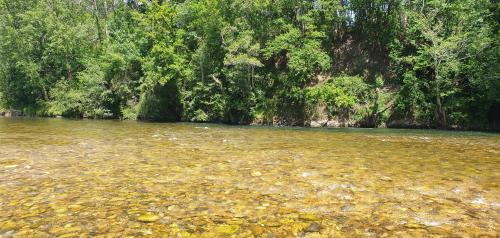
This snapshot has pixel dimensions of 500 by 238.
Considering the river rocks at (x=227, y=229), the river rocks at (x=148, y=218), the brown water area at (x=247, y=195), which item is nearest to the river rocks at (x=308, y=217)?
the brown water area at (x=247, y=195)

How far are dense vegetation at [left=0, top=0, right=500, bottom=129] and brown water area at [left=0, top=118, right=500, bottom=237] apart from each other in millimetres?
18729

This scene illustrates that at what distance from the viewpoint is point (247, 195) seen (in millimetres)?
6184

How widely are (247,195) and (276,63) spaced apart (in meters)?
33.6

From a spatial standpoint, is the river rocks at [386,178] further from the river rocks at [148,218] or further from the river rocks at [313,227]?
the river rocks at [148,218]

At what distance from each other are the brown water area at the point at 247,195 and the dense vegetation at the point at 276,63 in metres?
18.7

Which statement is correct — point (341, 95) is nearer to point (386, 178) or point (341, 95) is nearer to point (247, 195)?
point (386, 178)

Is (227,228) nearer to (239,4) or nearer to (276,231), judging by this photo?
(276,231)

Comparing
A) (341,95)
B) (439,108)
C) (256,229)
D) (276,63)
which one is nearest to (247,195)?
(256,229)

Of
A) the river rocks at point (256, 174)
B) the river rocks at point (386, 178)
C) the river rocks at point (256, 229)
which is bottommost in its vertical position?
the river rocks at point (256, 229)

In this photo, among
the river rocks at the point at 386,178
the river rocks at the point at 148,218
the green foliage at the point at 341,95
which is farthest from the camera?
the green foliage at the point at 341,95

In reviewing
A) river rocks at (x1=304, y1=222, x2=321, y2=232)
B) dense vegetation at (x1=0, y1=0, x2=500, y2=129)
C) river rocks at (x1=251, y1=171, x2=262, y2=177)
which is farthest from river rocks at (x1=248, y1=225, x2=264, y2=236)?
dense vegetation at (x1=0, y1=0, x2=500, y2=129)

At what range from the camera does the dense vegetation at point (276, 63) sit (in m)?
26.7

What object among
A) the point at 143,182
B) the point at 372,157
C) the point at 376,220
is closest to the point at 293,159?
the point at 372,157

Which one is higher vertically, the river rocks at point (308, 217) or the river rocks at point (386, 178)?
the river rocks at point (386, 178)
